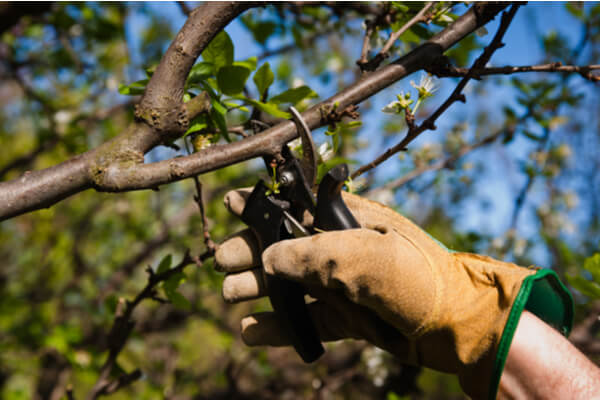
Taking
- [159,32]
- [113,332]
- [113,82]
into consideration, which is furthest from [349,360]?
[159,32]

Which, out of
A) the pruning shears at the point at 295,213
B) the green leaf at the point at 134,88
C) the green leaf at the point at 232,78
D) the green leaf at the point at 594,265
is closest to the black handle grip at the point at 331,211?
the pruning shears at the point at 295,213

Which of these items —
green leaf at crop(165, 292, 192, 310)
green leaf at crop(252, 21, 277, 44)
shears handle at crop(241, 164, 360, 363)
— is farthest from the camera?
green leaf at crop(252, 21, 277, 44)

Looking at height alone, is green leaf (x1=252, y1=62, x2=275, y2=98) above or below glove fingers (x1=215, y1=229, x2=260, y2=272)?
above

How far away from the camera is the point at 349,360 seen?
136 inches

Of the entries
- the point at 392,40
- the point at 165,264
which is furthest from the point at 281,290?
the point at 392,40

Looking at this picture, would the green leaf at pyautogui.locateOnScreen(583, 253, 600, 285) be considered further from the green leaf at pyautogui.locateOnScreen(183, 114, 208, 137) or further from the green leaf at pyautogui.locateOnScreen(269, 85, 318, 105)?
the green leaf at pyautogui.locateOnScreen(183, 114, 208, 137)

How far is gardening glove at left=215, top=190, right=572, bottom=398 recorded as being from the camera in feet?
3.39

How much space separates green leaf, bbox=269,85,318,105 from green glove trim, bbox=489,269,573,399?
2.53 feet

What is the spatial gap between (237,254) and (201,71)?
0.56m

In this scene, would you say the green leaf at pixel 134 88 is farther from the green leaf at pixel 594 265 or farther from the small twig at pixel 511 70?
the green leaf at pixel 594 265

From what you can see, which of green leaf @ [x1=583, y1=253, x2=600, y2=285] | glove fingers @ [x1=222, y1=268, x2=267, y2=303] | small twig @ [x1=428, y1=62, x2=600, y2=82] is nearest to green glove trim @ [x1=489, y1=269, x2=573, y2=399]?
green leaf @ [x1=583, y1=253, x2=600, y2=285]

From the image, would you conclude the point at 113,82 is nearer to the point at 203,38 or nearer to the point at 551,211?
the point at 203,38

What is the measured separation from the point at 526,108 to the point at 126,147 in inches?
83.9

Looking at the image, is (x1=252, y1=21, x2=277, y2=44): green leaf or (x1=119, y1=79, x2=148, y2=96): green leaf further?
(x1=252, y1=21, x2=277, y2=44): green leaf
